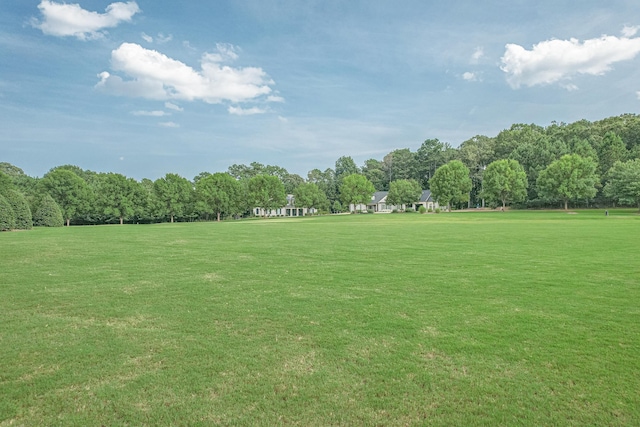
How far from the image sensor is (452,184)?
7525cm

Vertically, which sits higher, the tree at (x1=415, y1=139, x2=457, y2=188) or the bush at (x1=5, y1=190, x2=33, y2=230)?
the tree at (x1=415, y1=139, x2=457, y2=188)

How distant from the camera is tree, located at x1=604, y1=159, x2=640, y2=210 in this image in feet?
169

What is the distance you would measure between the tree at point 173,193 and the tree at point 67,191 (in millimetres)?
10905

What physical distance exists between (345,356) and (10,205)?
129ft

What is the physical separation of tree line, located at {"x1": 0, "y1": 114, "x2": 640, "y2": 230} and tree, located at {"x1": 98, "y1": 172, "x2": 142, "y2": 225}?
155mm

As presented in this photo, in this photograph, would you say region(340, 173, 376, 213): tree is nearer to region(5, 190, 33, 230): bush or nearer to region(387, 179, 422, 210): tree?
region(387, 179, 422, 210): tree

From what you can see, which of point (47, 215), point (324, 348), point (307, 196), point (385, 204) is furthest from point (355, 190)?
point (324, 348)

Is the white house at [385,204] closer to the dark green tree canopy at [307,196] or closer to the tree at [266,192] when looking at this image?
the dark green tree canopy at [307,196]

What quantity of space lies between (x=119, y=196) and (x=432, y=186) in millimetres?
59333

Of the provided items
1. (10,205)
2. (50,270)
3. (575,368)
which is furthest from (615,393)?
(10,205)

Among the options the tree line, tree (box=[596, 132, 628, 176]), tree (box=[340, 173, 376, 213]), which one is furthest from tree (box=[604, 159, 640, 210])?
tree (box=[340, 173, 376, 213])

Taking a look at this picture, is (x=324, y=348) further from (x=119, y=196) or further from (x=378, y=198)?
(x=378, y=198)

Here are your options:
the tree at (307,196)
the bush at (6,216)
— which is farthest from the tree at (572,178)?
the bush at (6,216)

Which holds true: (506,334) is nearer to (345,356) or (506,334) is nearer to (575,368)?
(575,368)
